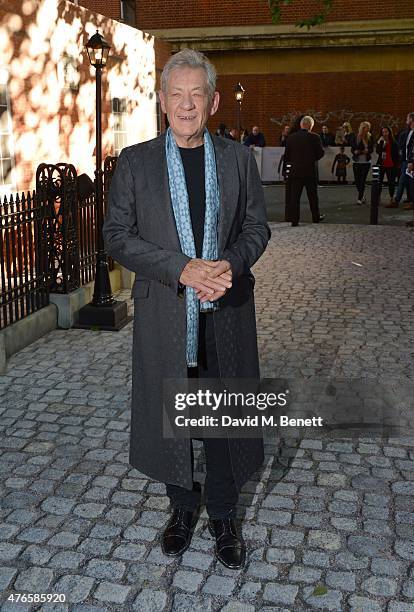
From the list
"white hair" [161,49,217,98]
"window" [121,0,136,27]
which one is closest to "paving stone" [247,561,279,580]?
"white hair" [161,49,217,98]

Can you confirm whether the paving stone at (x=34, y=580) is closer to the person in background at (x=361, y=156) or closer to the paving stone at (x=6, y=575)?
the paving stone at (x=6, y=575)

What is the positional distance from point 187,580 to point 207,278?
4.49 ft

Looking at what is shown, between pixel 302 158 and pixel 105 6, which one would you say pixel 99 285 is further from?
pixel 105 6

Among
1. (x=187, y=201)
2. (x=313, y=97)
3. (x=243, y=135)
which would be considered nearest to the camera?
(x=187, y=201)

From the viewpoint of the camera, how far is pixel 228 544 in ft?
10.7

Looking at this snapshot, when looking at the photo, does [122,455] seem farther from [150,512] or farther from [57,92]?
[57,92]

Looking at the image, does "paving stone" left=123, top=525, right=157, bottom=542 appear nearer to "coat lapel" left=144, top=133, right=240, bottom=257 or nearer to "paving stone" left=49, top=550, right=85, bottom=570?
"paving stone" left=49, top=550, right=85, bottom=570

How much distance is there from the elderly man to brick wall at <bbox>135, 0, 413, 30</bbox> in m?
22.4

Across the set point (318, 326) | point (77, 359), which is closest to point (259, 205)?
point (77, 359)

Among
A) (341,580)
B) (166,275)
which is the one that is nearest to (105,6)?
(166,275)

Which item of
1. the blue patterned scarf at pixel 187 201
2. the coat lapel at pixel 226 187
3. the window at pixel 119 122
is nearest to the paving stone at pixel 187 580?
the blue patterned scarf at pixel 187 201

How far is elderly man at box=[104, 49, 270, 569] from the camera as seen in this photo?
9.63 ft

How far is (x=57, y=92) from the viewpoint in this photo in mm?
11055

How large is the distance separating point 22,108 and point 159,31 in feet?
53.3
